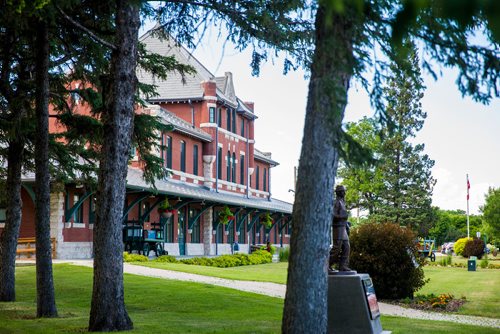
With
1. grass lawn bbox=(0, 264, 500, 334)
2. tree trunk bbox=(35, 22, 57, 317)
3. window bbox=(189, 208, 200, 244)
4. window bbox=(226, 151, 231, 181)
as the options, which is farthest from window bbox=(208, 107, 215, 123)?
tree trunk bbox=(35, 22, 57, 317)

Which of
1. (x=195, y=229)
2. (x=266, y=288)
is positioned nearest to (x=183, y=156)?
(x=195, y=229)

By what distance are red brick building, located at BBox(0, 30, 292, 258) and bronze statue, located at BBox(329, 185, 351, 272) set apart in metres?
19.6

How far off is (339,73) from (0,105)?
12.5 metres

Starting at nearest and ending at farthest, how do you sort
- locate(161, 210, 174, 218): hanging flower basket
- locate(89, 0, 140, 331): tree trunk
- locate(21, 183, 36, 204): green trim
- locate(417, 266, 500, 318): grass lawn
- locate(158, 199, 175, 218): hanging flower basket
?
locate(89, 0, 140, 331): tree trunk, locate(417, 266, 500, 318): grass lawn, locate(21, 183, 36, 204): green trim, locate(158, 199, 175, 218): hanging flower basket, locate(161, 210, 174, 218): hanging flower basket

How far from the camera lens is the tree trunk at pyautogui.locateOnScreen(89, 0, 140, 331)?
38.5ft

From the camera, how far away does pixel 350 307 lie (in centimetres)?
1105

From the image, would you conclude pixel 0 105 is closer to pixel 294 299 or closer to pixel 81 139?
pixel 81 139

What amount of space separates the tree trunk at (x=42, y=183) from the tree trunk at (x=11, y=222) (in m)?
3.23

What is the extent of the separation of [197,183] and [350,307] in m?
36.7

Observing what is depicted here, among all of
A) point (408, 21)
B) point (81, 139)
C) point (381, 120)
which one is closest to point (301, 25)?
point (381, 120)

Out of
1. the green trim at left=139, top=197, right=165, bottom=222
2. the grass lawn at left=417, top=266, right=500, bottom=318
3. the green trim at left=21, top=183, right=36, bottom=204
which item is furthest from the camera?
the green trim at left=139, top=197, right=165, bottom=222

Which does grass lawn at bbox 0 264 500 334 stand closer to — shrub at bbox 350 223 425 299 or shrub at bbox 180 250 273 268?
shrub at bbox 350 223 425 299

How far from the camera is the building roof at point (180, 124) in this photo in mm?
40406

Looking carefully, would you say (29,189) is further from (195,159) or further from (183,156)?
(195,159)
